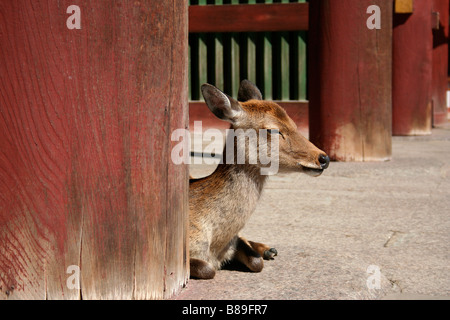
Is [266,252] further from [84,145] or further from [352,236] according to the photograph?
[84,145]

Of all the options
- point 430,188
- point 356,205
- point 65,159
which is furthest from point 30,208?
point 430,188

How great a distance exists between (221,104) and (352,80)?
3986 mm

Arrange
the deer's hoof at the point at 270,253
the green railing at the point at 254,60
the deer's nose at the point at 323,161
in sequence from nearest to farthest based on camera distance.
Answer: the deer's nose at the point at 323,161, the deer's hoof at the point at 270,253, the green railing at the point at 254,60

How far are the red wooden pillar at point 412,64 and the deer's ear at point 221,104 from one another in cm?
694

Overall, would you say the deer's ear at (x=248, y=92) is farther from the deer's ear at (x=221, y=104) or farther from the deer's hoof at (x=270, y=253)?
the deer's hoof at (x=270, y=253)

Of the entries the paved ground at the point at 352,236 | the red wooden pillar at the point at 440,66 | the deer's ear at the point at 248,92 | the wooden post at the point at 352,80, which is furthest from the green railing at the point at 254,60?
the deer's ear at the point at 248,92

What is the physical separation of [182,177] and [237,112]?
66 centimetres

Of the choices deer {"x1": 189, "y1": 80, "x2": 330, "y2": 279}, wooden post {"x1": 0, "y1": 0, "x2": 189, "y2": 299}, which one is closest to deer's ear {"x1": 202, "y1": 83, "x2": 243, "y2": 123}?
deer {"x1": 189, "y1": 80, "x2": 330, "y2": 279}

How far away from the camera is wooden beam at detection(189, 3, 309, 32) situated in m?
9.70

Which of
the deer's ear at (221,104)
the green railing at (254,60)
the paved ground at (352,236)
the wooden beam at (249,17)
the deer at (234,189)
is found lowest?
the paved ground at (352,236)

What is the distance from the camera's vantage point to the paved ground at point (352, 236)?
9.78ft

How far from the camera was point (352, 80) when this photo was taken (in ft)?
22.9

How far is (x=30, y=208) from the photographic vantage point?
250 cm

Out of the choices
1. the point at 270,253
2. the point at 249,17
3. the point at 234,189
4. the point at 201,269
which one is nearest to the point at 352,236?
the point at 270,253
